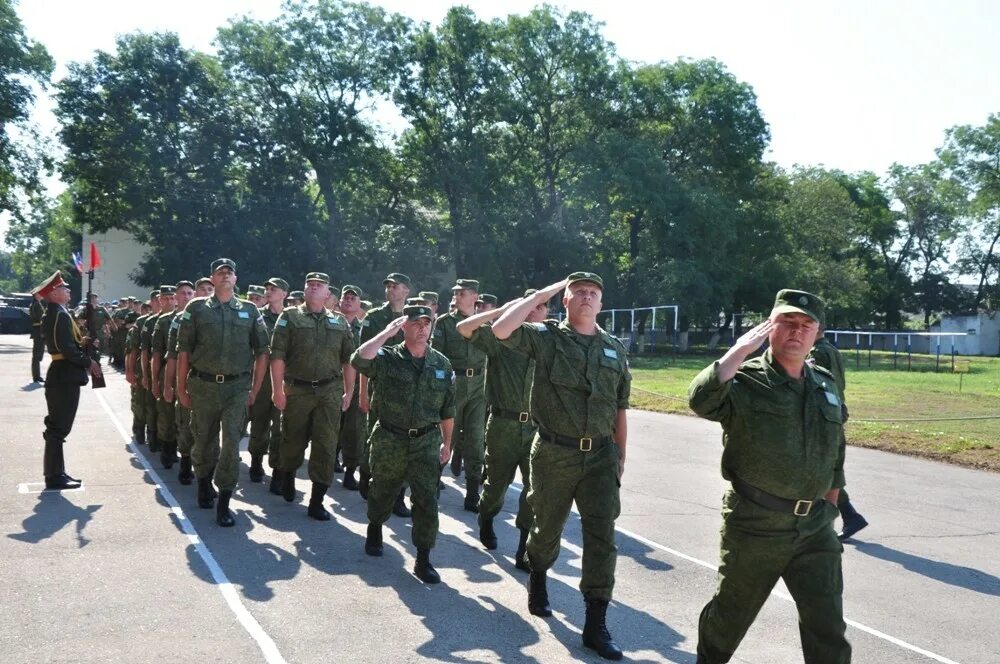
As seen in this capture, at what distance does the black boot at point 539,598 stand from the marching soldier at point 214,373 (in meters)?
3.40

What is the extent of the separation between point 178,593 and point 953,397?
21.5 metres

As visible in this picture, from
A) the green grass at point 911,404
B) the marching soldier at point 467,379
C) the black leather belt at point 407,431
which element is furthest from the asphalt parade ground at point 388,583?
the green grass at point 911,404

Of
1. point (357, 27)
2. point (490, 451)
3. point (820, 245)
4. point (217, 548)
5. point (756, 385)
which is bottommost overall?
point (217, 548)

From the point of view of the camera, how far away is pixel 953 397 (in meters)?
22.5

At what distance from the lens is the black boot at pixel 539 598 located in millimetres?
5531

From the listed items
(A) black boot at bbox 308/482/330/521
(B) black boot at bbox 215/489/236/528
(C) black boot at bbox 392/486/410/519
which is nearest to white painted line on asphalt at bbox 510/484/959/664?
(C) black boot at bbox 392/486/410/519

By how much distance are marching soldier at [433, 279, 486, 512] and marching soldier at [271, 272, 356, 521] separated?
1.20 metres

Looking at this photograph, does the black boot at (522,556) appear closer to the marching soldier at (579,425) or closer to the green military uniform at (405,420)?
the green military uniform at (405,420)

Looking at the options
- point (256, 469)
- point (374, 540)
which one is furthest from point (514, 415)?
point (256, 469)

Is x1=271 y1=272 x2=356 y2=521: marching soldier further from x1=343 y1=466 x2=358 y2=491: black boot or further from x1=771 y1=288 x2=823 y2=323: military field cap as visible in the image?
x1=771 y1=288 x2=823 y2=323: military field cap

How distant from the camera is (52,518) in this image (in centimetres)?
775

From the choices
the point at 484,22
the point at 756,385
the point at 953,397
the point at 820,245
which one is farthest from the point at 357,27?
the point at 756,385

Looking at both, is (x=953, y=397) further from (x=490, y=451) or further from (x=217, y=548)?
(x=217, y=548)

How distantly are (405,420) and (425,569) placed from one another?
1.06 m
